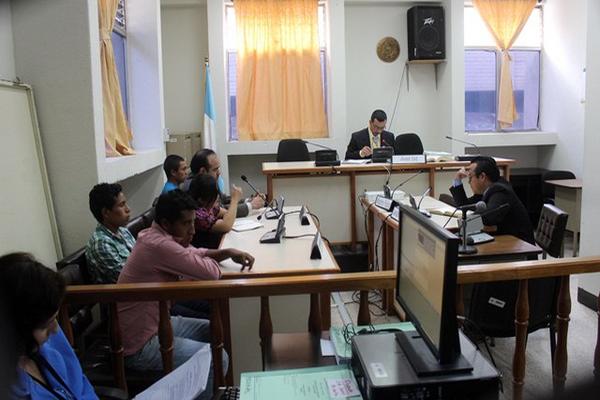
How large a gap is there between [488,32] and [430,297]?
6638 mm

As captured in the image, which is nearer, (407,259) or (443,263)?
(443,263)

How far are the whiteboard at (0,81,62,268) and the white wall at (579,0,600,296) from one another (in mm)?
3454

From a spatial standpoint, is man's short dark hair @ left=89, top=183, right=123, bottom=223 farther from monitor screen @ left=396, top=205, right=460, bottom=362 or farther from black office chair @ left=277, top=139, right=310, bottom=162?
black office chair @ left=277, top=139, right=310, bottom=162

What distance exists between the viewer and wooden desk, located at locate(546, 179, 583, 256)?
5219 millimetres

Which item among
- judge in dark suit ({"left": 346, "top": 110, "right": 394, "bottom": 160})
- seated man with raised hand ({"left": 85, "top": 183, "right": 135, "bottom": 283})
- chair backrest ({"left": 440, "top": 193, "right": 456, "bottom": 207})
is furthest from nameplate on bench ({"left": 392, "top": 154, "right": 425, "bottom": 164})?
seated man with raised hand ({"left": 85, "top": 183, "right": 135, "bottom": 283})

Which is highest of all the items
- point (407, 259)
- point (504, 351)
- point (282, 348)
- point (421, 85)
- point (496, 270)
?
point (421, 85)

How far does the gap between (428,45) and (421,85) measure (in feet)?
1.95

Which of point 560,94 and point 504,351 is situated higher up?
point 560,94

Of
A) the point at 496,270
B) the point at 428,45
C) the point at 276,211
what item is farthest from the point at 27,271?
the point at 428,45

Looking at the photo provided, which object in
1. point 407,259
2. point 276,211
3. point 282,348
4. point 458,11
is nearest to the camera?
point 407,259

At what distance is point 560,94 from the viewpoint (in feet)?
22.2

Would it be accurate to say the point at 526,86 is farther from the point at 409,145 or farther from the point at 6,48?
the point at 6,48

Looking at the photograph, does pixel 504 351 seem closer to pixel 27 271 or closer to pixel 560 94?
pixel 27 271

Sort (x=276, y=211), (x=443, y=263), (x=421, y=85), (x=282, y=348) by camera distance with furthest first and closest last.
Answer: (x=421, y=85)
(x=276, y=211)
(x=282, y=348)
(x=443, y=263)
